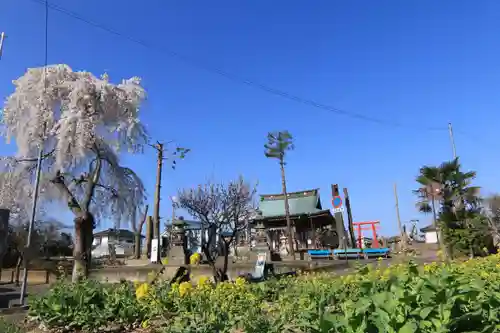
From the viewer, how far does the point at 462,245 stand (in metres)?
16.4

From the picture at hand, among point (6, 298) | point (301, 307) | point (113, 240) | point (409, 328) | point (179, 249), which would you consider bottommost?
point (6, 298)

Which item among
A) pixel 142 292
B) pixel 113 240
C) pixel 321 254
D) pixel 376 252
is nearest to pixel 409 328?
pixel 142 292

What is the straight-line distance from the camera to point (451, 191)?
18375mm

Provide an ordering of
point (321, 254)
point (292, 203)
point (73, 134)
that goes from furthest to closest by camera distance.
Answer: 1. point (292, 203)
2. point (321, 254)
3. point (73, 134)

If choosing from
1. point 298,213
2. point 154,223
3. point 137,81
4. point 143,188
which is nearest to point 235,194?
point 154,223

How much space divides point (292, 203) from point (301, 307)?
29.5 metres

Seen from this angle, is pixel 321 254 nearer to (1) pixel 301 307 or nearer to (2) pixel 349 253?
(2) pixel 349 253

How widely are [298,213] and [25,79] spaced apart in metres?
22.4

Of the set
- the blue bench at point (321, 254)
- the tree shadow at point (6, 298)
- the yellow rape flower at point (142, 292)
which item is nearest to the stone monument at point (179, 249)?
the tree shadow at point (6, 298)

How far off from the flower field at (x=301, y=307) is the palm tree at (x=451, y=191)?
13808mm

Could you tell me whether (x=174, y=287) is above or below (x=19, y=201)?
below

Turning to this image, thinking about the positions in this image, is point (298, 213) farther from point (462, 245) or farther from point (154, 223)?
point (462, 245)

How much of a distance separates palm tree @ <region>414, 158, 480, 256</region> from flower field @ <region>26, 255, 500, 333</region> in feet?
45.3

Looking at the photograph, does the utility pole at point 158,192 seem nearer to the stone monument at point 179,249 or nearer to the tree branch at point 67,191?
the stone monument at point 179,249
